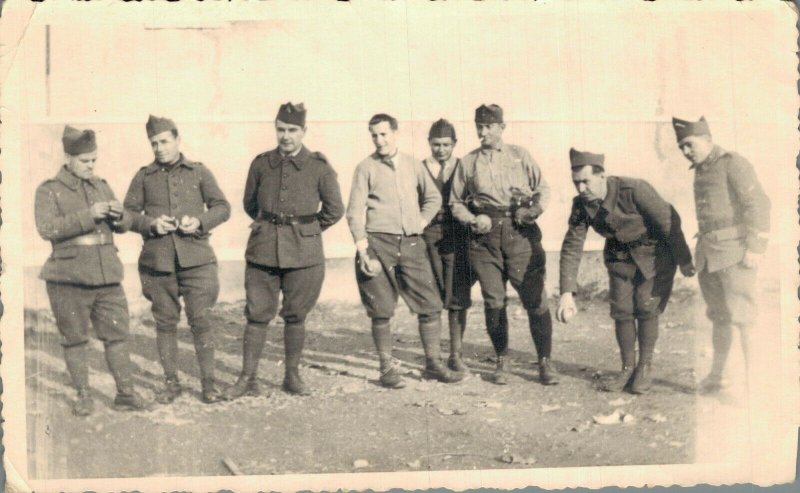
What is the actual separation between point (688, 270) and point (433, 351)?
1.53 meters

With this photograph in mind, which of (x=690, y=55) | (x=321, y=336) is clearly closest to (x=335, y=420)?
(x=321, y=336)

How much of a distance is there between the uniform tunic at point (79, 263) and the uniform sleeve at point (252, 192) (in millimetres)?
674

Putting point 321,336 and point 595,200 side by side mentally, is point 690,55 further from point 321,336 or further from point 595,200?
point 321,336

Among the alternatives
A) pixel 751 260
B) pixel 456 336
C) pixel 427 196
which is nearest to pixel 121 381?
pixel 456 336

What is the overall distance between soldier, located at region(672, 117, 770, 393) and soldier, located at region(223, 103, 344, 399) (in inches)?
81.1

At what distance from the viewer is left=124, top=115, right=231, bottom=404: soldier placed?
5.37 m

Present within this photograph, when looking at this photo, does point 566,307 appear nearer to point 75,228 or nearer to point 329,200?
point 329,200

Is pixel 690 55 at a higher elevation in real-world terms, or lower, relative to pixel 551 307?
higher

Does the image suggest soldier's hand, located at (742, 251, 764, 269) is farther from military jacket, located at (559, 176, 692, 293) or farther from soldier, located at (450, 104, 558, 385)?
soldier, located at (450, 104, 558, 385)

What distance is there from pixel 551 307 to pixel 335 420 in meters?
1.39

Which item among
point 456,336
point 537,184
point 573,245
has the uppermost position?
point 537,184

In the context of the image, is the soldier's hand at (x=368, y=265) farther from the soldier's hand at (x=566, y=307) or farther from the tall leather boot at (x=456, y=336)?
the soldier's hand at (x=566, y=307)

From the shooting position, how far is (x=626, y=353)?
17.9ft

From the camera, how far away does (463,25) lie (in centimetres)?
552
